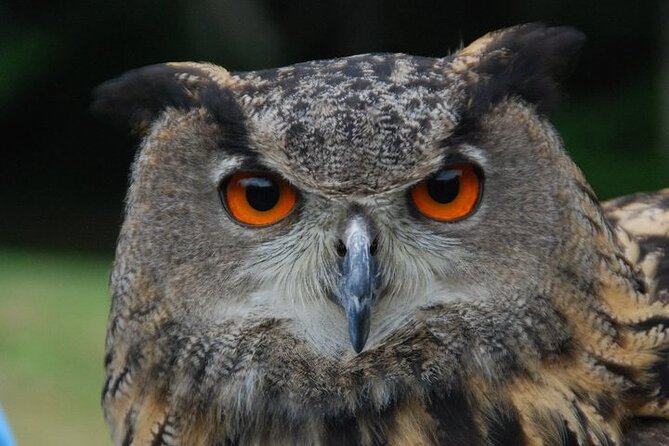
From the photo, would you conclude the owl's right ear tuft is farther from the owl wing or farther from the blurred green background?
the blurred green background

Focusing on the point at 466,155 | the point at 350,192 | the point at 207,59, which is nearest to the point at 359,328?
the point at 350,192

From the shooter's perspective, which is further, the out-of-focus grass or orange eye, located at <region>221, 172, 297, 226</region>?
the out-of-focus grass

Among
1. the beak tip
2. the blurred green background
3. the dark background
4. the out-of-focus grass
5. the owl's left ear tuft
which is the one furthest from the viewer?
Result: the dark background

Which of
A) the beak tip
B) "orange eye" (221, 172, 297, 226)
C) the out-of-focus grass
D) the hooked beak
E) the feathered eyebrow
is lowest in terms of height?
the out-of-focus grass

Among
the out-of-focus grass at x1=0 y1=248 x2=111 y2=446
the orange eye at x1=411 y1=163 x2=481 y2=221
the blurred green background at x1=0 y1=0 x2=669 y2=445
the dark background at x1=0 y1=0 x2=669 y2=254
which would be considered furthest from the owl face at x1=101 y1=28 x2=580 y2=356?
the dark background at x1=0 y1=0 x2=669 y2=254

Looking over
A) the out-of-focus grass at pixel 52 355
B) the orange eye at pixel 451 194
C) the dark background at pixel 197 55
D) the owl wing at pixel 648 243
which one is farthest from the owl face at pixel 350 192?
the dark background at pixel 197 55

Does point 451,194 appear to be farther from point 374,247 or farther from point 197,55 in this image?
point 197,55

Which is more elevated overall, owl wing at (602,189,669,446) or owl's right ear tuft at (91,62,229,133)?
owl's right ear tuft at (91,62,229,133)
